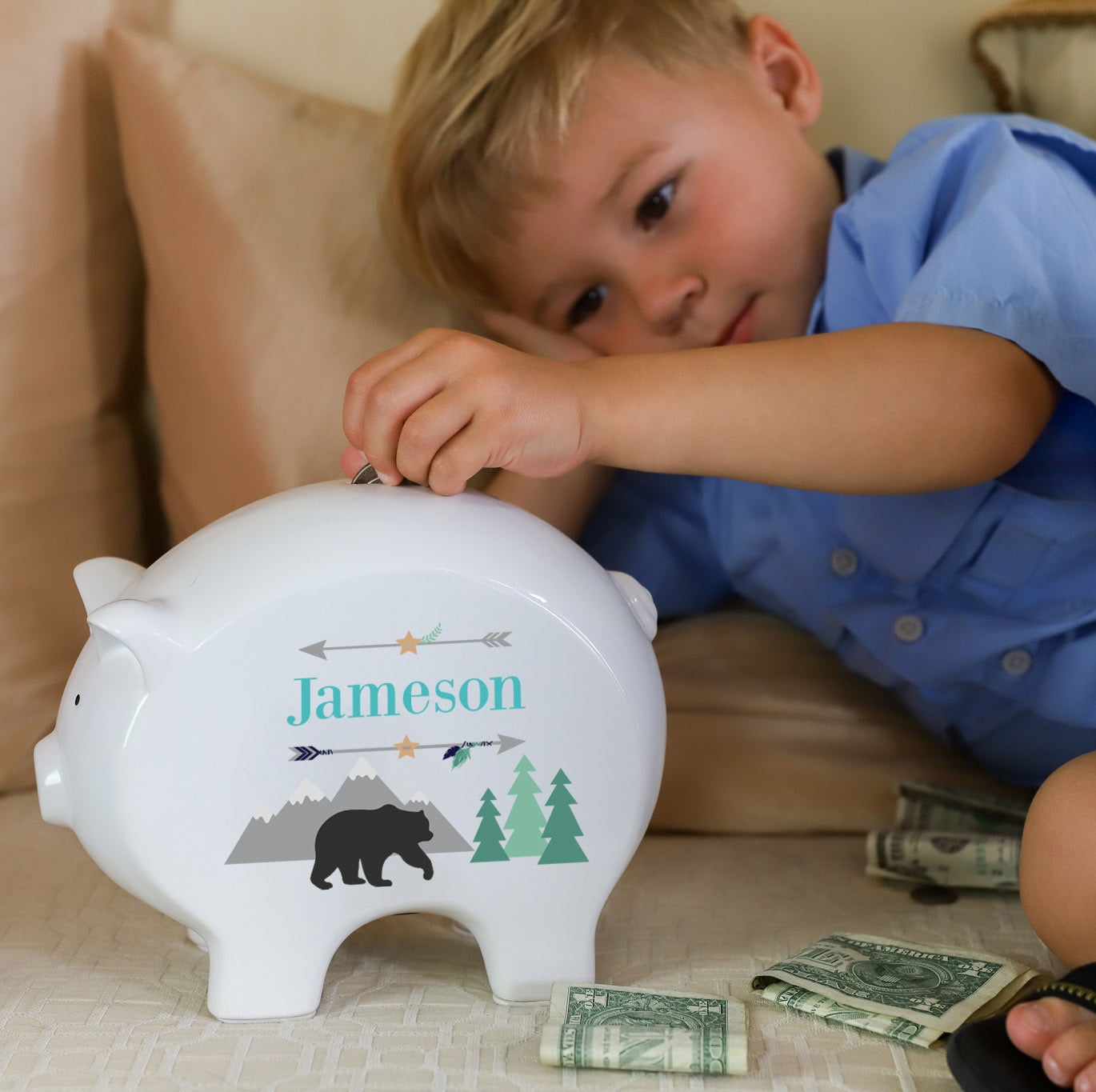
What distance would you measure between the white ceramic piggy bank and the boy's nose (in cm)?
42

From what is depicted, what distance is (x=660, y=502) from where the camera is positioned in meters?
1.05

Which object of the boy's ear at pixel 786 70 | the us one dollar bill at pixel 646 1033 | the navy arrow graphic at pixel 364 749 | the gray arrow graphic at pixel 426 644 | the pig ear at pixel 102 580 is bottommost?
the us one dollar bill at pixel 646 1033

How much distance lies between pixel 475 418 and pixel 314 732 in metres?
0.16

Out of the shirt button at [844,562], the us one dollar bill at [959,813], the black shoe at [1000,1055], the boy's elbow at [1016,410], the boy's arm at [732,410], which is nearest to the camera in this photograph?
the black shoe at [1000,1055]

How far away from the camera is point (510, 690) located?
53 cm

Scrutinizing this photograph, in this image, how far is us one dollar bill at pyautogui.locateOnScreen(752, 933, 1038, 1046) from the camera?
0.51 m

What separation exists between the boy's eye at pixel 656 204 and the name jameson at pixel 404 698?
510 mm

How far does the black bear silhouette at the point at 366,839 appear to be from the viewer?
53cm

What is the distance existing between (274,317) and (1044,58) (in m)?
0.68

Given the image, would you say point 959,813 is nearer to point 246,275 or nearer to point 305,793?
point 305,793

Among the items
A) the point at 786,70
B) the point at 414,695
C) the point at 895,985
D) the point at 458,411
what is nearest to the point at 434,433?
the point at 458,411

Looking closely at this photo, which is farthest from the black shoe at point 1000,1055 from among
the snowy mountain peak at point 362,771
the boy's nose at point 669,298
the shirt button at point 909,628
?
the boy's nose at point 669,298

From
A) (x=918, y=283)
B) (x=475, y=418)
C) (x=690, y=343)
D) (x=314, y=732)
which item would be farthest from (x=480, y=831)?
(x=690, y=343)

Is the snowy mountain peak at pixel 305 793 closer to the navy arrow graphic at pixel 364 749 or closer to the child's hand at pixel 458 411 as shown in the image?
the navy arrow graphic at pixel 364 749
